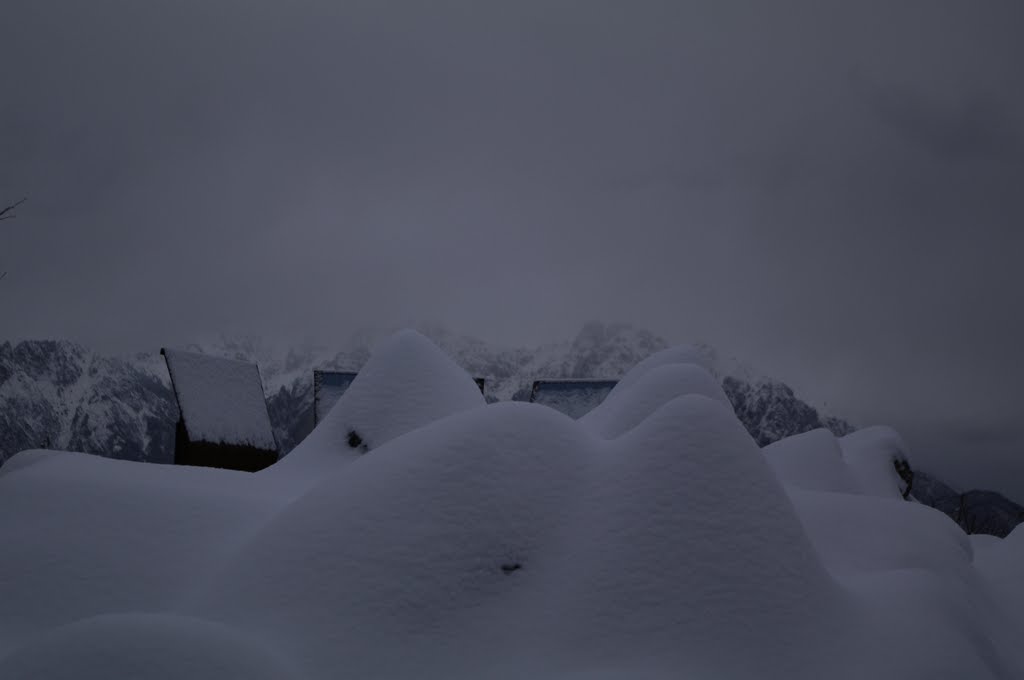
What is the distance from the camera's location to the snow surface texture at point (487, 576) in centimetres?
628

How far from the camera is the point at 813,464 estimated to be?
53.2 ft

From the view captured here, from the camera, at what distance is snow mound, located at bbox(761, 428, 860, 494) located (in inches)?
629

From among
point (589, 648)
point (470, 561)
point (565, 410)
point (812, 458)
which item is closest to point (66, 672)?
point (470, 561)

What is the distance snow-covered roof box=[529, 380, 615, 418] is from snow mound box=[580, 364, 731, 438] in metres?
12.0

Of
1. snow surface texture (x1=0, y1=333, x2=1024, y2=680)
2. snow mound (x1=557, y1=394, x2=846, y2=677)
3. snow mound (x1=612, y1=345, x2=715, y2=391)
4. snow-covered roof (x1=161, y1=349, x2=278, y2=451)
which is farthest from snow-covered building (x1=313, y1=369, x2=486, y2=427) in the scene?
snow mound (x1=557, y1=394, x2=846, y2=677)

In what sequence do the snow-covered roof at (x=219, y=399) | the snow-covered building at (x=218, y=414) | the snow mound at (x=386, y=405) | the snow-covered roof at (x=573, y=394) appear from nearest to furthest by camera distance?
the snow mound at (x=386, y=405) → the snow-covered building at (x=218, y=414) → the snow-covered roof at (x=219, y=399) → the snow-covered roof at (x=573, y=394)

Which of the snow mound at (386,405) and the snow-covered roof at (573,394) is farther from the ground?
the snow-covered roof at (573,394)

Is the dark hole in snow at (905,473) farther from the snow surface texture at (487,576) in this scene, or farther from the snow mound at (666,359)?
the snow surface texture at (487,576)

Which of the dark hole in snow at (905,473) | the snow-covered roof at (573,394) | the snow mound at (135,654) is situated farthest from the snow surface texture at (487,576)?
the snow-covered roof at (573,394)

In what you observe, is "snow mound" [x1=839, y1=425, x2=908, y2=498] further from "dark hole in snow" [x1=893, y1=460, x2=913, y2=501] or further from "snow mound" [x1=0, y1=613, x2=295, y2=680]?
"snow mound" [x1=0, y1=613, x2=295, y2=680]

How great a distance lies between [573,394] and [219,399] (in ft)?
41.4

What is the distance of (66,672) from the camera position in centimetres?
483

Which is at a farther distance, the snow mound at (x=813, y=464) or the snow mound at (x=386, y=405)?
the snow mound at (x=813, y=464)

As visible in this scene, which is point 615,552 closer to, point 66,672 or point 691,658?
point 691,658
